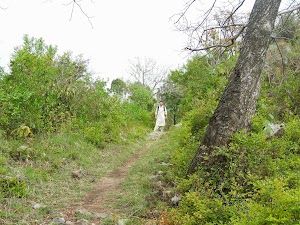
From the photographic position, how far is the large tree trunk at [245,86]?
381cm

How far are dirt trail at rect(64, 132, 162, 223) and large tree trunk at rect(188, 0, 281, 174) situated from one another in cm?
134

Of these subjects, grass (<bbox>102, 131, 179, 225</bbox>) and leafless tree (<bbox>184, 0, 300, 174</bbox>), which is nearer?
grass (<bbox>102, 131, 179, 225</bbox>)

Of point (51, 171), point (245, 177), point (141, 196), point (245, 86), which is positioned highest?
point (245, 86)

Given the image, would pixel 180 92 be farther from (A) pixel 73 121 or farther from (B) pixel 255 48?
(B) pixel 255 48

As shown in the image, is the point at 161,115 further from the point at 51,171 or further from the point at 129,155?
the point at 51,171

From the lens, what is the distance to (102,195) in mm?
4469

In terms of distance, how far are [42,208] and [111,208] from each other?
0.89m

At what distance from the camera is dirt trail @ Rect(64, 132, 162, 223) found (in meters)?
3.76

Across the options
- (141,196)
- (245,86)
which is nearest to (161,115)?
(141,196)

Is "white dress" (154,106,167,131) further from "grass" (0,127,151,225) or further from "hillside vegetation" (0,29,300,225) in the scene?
"grass" (0,127,151,225)

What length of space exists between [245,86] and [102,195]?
2697mm

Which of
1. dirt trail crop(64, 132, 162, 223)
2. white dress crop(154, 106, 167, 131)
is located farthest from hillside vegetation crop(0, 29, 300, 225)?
white dress crop(154, 106, 167, 131)

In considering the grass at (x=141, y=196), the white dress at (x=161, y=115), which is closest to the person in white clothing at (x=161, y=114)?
the white dress at (x=161, y=115)

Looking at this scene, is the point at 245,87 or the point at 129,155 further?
the point at 129,155
